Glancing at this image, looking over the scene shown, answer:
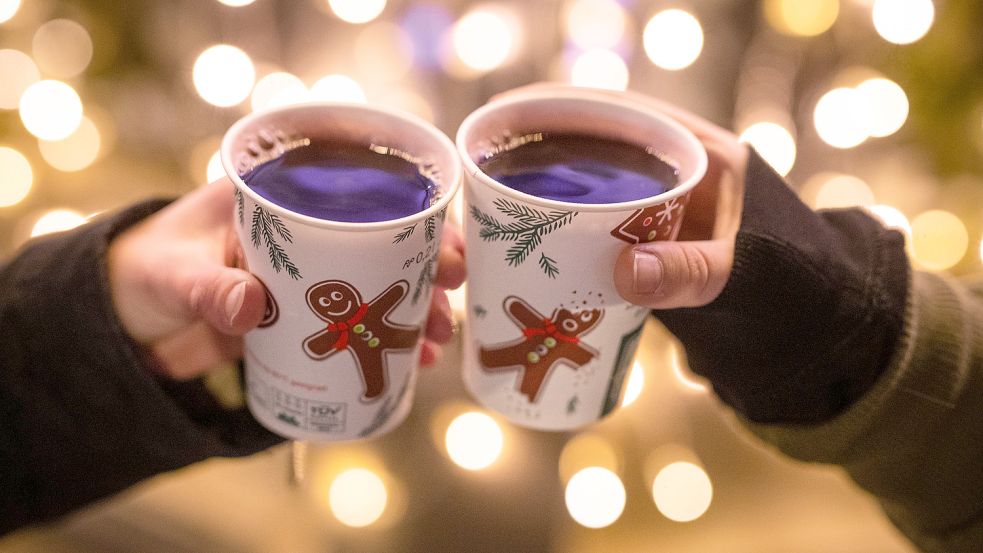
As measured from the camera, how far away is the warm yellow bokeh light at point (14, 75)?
2.01 m

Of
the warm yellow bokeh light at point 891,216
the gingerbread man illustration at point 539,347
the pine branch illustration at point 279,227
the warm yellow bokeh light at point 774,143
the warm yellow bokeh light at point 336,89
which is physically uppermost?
the pine branch illustration at point 279,227

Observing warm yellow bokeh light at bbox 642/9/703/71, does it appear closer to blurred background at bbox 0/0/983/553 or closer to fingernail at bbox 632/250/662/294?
blurred background at bbox 0/0/983/553

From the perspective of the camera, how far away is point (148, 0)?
2.02m

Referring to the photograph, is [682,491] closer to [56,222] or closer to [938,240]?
[938,240]

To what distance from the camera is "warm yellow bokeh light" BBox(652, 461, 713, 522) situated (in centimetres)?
157

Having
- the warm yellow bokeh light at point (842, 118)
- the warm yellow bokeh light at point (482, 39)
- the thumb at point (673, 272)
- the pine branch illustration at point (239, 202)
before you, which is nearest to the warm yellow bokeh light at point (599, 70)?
the warm yellow bokeh light at point (482, 39)

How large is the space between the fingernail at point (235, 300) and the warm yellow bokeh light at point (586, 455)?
36.9 inches

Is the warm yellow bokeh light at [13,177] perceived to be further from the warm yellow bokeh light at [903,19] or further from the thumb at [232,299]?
the warm yellow bokeh light at [903,19]

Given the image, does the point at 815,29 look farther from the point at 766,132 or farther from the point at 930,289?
the point at 930,289

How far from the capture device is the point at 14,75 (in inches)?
79.7

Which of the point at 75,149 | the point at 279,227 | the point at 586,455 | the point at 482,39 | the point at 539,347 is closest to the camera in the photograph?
the point at 279,227

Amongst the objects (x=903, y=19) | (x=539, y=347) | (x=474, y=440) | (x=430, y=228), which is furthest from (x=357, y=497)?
(x=903, y=19)

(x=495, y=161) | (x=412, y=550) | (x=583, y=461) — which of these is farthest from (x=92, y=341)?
(x=583, y=461)

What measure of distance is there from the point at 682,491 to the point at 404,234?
1025mm
